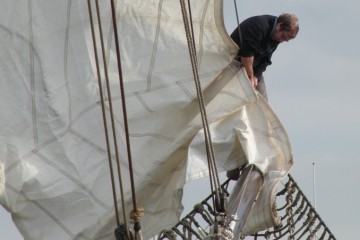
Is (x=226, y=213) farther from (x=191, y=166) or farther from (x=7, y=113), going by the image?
(x=7, y=113)

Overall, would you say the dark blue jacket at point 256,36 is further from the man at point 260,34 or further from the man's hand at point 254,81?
the man's hand at point 254,81

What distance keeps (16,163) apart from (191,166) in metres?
1.53

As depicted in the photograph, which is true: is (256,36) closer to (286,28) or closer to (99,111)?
(286,28)

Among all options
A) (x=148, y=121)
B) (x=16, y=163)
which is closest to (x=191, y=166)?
(x=148, y=121)

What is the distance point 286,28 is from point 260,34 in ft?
0.80

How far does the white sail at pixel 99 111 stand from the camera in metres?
13.7

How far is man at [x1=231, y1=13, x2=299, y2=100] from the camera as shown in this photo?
1369cm

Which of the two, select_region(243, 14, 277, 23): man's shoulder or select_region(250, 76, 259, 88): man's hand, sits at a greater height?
select_region(243, 14, 277, 23): man's shoulder

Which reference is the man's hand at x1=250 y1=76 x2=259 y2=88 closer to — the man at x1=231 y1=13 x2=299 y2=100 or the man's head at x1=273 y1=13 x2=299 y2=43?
the man at x1=231 y1=13 x2=299 y2=100

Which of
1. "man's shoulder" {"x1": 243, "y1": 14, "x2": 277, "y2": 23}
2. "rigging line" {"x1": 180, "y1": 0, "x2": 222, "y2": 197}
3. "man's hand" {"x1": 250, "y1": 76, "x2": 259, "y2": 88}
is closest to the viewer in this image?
"rigging line" {"x1": 180, "y1": 0, "x2": 222, "y2": 197}

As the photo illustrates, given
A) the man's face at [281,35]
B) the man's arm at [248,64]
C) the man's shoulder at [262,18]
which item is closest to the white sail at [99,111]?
the man's arm at [248,64]

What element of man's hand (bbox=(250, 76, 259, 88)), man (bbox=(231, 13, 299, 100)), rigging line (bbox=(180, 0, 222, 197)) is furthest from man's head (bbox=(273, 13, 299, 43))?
rigging line (bbox=(180, 0, 222, 197))

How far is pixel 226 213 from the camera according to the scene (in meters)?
13.1

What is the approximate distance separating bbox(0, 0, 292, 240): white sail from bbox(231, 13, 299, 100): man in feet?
0.40
